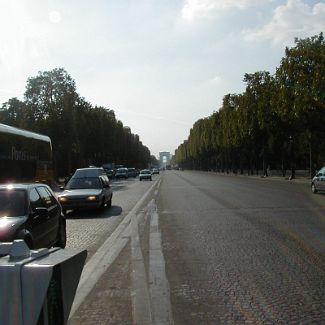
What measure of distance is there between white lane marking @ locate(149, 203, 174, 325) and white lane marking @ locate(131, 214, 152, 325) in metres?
0.07

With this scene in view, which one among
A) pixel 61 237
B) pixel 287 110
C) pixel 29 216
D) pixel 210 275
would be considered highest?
pixel 287 110

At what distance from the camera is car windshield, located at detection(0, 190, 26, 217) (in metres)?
8.65

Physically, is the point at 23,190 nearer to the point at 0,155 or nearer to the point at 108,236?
the point at 108,236

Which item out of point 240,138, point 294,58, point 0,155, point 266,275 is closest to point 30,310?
point 266,275

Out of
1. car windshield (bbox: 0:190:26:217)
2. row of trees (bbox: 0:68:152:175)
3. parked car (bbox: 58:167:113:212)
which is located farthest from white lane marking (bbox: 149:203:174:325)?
row of trees (bbox: 0:68:152:175)

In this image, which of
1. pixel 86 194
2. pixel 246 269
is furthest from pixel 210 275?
pixel 86 194

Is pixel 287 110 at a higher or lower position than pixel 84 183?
higher

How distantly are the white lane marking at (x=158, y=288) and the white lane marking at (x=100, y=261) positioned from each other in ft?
2.30

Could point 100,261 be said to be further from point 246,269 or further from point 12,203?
point 246,269

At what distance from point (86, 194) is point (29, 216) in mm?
10929

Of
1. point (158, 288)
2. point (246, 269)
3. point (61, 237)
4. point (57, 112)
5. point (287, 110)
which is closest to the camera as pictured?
point (158, 288)

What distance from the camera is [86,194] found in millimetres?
19500

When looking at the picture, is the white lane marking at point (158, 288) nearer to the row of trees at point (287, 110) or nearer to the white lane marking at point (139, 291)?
the white lane marking at point (139, 291)

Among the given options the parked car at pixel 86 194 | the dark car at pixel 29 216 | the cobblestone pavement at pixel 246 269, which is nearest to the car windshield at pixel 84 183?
the parked car at pixel 86 194
